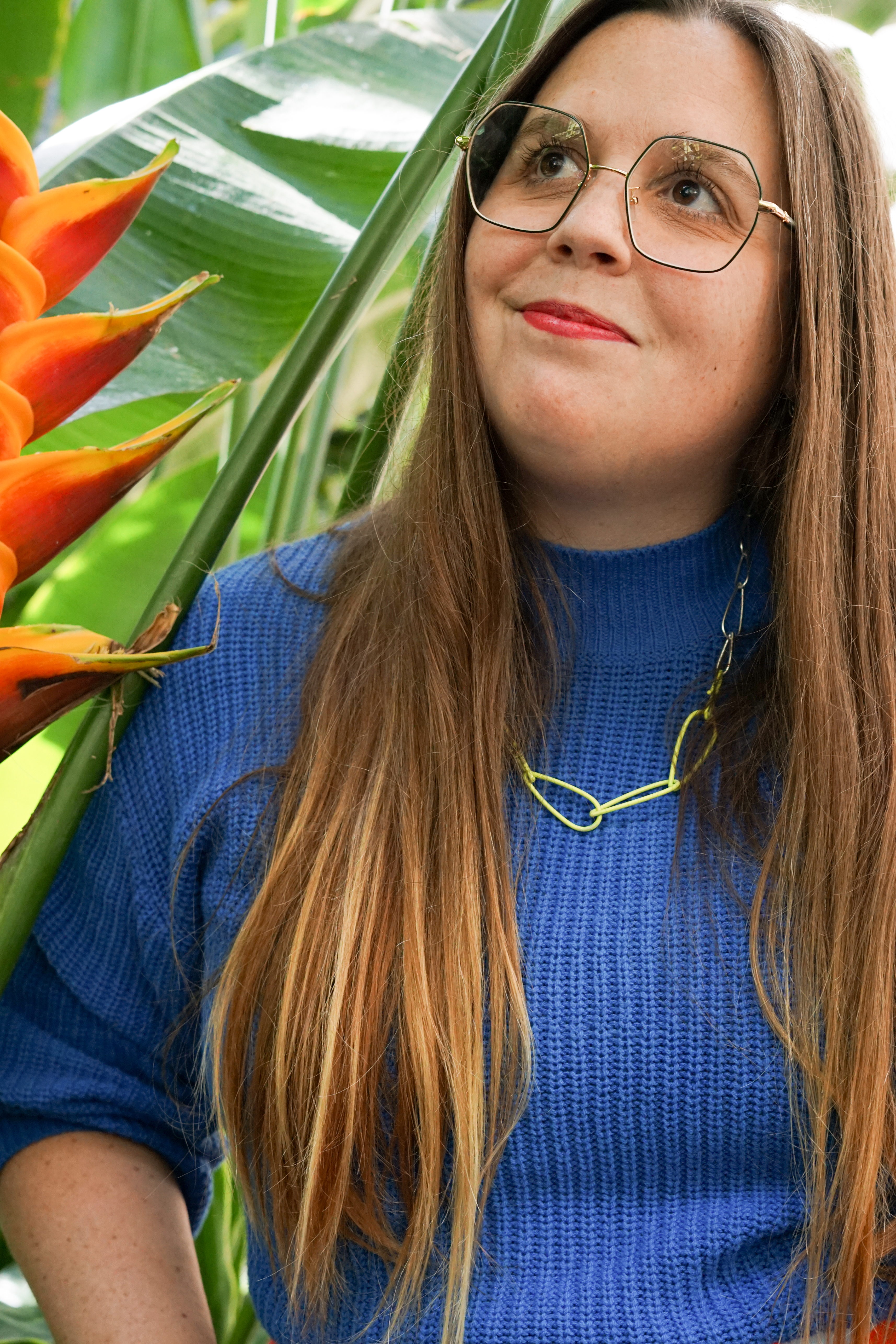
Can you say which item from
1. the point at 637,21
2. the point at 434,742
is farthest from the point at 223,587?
the point at 637,21

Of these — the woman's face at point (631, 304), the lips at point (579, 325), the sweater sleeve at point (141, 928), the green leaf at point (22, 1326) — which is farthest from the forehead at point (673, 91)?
the green leaf at point (22, 1326)

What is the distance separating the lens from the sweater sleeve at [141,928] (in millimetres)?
838

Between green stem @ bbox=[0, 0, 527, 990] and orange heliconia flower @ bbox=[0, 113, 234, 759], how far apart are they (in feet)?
0.58

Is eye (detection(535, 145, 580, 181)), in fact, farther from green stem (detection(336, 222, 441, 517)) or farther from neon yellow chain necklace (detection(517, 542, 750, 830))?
neon yellow chain necklace (detection(517, 542, 750, 830))

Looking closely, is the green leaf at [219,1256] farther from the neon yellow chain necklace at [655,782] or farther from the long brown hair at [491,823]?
the neon yellow chain necklace at [655,782]

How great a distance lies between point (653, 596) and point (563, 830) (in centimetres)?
19

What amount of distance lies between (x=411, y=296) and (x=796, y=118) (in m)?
0.34

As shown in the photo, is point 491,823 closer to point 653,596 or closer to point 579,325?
point 653,596

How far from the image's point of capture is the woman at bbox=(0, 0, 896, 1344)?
0.74 m

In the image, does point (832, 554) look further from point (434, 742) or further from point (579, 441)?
point (434, 742)

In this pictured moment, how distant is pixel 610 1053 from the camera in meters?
0.75

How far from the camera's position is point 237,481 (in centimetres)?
69

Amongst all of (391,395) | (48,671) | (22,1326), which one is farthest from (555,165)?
(22,1326)

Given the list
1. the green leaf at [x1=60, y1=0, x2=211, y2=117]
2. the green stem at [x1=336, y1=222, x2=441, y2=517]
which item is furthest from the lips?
the green leaf at [x1=60, y1=0, x2=211, y2=117]
